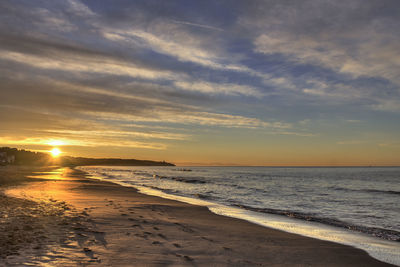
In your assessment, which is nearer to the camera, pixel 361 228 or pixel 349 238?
pixel 349 238

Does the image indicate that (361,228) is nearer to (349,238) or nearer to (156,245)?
(349,238)

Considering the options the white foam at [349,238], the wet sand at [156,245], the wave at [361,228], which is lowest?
the wave at [361,228]

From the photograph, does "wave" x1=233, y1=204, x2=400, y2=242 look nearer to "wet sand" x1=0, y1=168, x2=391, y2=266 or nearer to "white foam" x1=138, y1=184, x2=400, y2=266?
"white foam" x1=138, y1=184, x2=400, y2=266

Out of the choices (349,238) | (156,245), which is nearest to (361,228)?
(349,238)

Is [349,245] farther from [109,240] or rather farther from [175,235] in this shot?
[109,240]

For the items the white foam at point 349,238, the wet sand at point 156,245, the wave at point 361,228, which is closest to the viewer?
the wet sand at point 156,245

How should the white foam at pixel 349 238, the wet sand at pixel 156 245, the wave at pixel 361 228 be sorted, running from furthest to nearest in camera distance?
the wave at pixel 361 228 < the white foam at pixel 349 238 < the wet sand at pixel 156 245

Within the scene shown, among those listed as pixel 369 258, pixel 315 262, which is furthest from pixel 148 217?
pixel 369 258

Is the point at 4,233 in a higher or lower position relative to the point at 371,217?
higher

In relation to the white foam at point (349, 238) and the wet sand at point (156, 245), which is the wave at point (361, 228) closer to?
the white foam at point (349, 238)

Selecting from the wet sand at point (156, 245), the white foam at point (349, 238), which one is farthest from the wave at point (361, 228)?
the wet sand at point (156, 245)

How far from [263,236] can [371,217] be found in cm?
1099

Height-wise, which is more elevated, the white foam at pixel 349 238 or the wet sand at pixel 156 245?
the wet sand at pixel 156 245

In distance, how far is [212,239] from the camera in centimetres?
953
